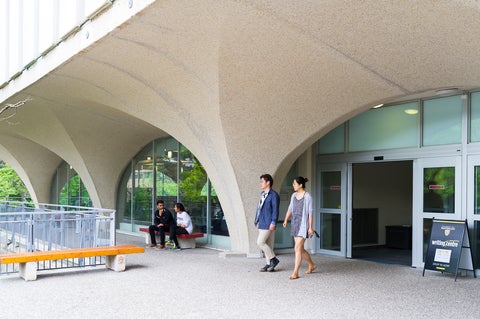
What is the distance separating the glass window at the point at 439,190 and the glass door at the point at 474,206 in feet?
1.02

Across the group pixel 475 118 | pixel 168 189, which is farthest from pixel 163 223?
pixel 475 118

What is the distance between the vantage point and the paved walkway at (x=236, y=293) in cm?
602

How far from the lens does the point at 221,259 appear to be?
10.3m

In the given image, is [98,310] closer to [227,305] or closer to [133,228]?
[227,305]

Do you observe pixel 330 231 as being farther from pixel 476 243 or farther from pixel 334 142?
pixel 476 243

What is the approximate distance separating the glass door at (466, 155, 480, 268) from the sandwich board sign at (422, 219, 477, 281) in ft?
0.46

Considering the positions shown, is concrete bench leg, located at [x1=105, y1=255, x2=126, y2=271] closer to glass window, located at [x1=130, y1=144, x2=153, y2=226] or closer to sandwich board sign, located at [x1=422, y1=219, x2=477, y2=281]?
sandwich board sign, located at [x1=422, y1=219, x2=477, y2=281]

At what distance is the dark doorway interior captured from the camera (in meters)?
13.6

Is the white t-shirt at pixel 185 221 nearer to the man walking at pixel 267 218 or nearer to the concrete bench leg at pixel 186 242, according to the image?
the concrete bench leg at pixel 186 242

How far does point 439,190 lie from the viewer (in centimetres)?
914

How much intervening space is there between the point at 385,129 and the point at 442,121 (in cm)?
128

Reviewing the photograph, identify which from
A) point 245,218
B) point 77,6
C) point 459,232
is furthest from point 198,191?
point 459,232

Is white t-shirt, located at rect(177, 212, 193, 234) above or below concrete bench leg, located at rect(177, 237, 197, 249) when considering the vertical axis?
above

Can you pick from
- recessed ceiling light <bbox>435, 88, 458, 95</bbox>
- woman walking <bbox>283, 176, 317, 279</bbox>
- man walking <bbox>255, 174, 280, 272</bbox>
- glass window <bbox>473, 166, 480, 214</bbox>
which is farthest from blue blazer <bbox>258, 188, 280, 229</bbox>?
recessed ceiling light <bbox>435, 88, 458, 95</bbox>
